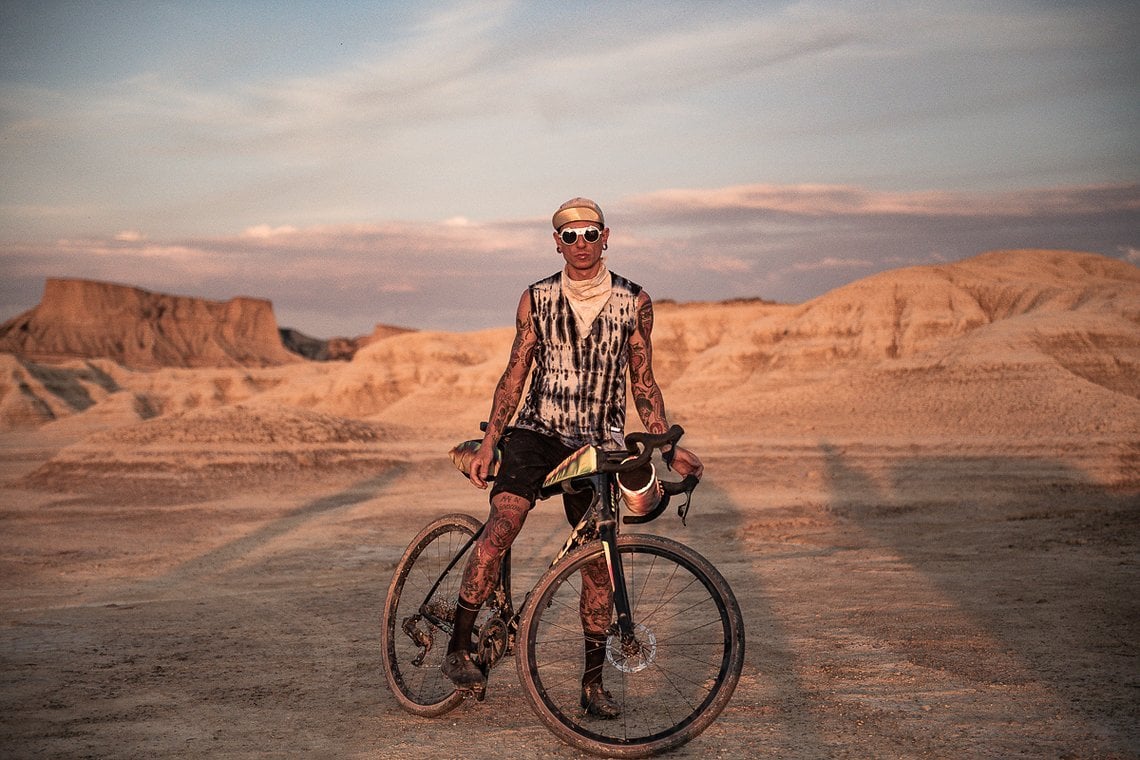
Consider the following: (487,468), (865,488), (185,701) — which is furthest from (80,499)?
(487,468)

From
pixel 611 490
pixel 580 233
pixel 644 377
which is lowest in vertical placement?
pixel 611 490

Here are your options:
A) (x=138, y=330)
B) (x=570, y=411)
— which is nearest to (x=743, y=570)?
(x=570, y=411)

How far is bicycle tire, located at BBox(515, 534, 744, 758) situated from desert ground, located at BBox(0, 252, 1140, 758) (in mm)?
202

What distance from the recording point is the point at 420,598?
18.1 feet

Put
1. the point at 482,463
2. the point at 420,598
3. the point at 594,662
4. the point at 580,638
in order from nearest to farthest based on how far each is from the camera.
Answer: the point at 482,463
the point at 594,662
the point at 420,598
the point at 580,638

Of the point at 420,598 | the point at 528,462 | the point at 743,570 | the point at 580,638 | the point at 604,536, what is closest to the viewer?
the point at 604,536

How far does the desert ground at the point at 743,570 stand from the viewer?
181 inches

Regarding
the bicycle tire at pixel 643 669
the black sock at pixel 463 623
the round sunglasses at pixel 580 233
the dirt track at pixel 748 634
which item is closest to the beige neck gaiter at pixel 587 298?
the round sunglasses at pixel 580 233

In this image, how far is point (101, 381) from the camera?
98812mm

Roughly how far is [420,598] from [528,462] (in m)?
1.54

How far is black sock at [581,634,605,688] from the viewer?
4586 millimetres

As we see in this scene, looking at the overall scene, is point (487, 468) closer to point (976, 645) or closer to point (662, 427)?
point (662, 427)

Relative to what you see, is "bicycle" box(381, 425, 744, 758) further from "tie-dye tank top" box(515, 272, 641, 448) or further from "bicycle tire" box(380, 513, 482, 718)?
"tie-dye tank top" box(515, 272, 641, 448)

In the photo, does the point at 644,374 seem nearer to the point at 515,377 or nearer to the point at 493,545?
the point at 515,377
